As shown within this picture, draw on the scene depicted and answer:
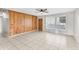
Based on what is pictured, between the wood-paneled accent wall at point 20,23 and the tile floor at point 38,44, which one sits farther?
the wood-paneled accent wall at point 20,23

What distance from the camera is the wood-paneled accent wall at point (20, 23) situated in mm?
5867

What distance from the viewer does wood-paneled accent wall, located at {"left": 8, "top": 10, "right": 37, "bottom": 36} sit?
5.87 metres

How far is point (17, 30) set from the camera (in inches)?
259

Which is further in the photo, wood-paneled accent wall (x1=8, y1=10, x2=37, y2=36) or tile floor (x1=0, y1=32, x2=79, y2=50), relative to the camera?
wood-paneled accent wall (x1=8, y1=10, x2=37, y2=36)

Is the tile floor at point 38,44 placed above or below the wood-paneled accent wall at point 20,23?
below

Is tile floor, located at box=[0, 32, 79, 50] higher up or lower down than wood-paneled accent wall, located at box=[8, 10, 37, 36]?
lower down

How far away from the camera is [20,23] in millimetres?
6973
